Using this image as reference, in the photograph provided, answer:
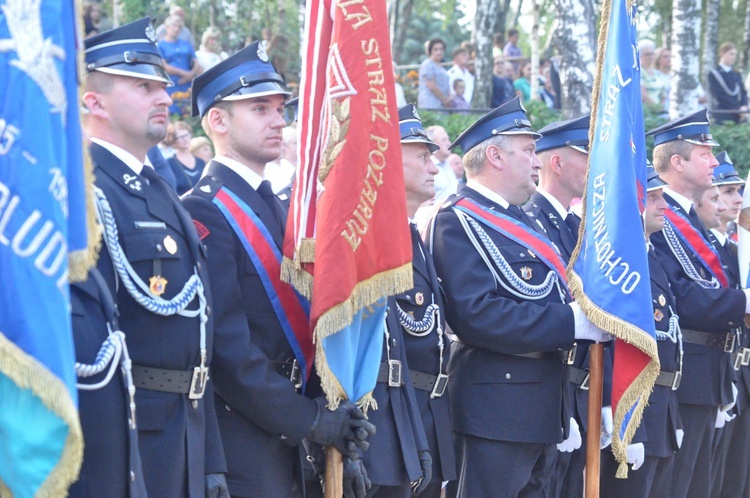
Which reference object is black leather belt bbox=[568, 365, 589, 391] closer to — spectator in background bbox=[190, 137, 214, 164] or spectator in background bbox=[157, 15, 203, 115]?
spectator in background bbox=[190, 137, 214, 164]

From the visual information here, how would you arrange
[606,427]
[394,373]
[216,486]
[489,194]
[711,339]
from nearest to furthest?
[216,486], [394,373], [489,194], [606,427], [711,339]

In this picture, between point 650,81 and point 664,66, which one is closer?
point 650,81

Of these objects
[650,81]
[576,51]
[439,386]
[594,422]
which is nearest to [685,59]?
[650,81]

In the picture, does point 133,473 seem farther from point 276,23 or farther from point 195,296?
point 276,23

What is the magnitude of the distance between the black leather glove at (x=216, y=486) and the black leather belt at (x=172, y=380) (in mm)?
308

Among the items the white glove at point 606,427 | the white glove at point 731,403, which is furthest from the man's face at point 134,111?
the white glove at point 731,403

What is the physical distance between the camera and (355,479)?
4.45 meters

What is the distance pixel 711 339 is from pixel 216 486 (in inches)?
152

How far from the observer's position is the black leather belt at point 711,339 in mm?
6855

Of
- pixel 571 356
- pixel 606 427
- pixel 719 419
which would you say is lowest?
pixel 719 419

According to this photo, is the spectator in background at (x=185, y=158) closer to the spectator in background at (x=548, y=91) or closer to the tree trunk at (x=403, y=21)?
the spectator in background at (x=548, y=91)

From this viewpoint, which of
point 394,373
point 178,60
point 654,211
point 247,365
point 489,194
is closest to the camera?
point 247,365

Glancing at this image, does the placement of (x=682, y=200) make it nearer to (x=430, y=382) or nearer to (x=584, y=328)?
(x=584, y=328)

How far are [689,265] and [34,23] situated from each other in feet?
15.8
